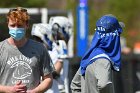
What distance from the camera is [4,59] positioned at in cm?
668

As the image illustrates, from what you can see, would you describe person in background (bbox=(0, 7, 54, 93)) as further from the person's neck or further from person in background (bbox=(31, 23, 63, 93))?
person in background (bbox=(31, 23, 63, 93))

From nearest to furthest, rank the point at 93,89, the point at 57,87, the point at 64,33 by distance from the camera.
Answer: the point at 93,89 < the point at 57,87 < the point at 64,33

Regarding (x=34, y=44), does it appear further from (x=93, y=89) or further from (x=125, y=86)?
(x=125, y=86)

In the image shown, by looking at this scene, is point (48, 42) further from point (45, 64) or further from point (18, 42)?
point (18, 42)

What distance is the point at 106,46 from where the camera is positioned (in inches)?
254

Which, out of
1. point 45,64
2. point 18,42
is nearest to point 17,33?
point 18,42

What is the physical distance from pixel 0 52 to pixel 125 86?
3999 millimetres

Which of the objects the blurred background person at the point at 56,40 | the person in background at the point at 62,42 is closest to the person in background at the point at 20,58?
the blurred background person at the point at 56,40

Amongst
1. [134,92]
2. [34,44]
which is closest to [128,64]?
[134,92]

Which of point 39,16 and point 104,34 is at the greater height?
point 39,16

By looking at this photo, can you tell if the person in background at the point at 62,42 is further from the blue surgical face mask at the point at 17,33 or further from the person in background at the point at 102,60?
the person in background at the point at 102,60

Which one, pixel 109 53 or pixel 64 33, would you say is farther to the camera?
pixel 64 33

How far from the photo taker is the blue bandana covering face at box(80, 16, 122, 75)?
253 inches

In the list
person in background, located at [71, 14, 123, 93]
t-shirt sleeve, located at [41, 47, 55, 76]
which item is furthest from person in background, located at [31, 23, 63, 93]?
person in background, located at [71, 14, 123, 93]
